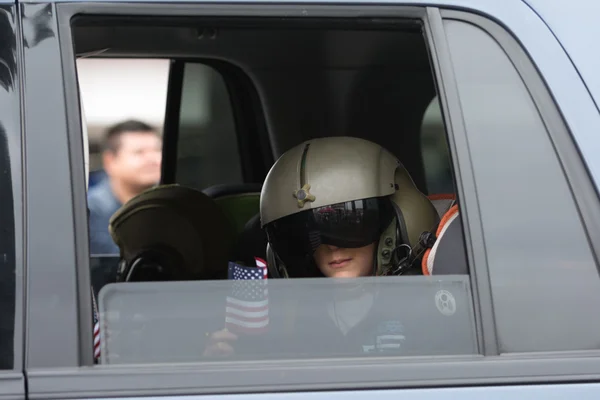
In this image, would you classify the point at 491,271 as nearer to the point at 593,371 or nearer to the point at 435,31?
the point at 593,371

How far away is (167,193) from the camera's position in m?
2.97

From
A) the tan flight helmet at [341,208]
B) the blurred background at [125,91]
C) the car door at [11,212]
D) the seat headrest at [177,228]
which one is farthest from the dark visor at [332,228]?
the blurred background at [125,91]

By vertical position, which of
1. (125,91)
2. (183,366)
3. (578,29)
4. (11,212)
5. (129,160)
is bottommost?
(183,366)

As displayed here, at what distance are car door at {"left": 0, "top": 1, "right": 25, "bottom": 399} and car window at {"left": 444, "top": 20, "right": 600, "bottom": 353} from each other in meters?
0.81

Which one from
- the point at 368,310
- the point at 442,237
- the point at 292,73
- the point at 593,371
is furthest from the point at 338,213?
the point at 292,73

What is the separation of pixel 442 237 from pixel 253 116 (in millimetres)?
1729

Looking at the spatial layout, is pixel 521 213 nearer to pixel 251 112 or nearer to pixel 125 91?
pixel 251 112

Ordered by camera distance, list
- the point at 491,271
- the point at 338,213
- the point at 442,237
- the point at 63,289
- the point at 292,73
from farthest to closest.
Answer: the point at 292,73 → the point at 338,213 → the point at 442,237 → the point at 491,271 → the point at 63,289

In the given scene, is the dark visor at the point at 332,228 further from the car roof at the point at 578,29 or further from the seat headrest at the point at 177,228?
the car roof at the point at 578,29

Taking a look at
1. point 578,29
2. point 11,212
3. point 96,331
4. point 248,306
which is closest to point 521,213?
point 578,29

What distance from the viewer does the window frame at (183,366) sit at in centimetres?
148

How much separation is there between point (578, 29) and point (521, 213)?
380 mm

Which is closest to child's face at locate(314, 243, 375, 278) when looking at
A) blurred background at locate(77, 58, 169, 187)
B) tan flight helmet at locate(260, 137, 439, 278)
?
tan flight helmet at locate(260, 137, 439, 278)

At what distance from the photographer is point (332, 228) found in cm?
225
